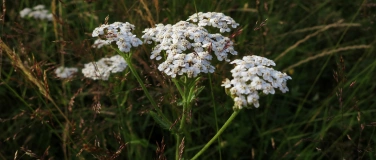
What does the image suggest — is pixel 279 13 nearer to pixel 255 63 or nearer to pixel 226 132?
pixel 226 132

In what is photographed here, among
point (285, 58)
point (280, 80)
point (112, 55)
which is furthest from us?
point (285, 58)

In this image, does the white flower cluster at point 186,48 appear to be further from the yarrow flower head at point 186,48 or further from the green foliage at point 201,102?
the green foliage at point 201,102

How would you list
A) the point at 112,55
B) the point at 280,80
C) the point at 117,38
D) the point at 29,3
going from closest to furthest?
1. the point at 280,80
2. the point at 117,38
3. the point at 112,55
4. the point at 29,3

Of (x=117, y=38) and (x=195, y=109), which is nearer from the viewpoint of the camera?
(x=117, y=38)

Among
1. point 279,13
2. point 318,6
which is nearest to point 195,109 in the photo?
point 279,13

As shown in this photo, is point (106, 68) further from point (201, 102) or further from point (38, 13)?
point (38, 13)

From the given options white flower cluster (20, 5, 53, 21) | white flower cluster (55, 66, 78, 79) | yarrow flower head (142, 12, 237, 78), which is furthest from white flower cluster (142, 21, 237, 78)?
white flower cluster (20, 5, 53, 21)

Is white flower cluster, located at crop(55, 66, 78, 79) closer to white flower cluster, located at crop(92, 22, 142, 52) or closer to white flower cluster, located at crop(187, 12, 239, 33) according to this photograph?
white flower cluster, located at crop(92, 22, 142, 52)
